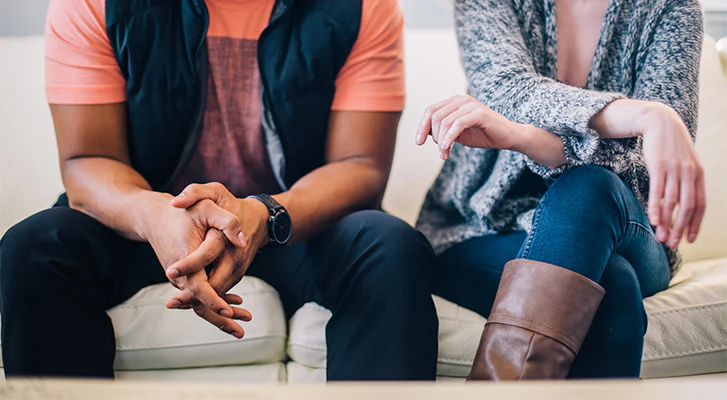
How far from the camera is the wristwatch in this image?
0.84 meters

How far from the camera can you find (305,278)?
3.14 ft

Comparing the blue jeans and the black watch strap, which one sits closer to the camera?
the blue jeans

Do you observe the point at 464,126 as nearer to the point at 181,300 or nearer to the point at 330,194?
the point at 330,194

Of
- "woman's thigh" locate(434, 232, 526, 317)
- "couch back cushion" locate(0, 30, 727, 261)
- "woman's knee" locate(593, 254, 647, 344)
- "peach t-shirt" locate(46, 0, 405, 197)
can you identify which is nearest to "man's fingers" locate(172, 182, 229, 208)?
"peach t-shirt" locate(46, 0, 405, 197)

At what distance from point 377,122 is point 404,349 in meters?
0.43

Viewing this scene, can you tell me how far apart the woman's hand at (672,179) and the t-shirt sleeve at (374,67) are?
0.43 meters

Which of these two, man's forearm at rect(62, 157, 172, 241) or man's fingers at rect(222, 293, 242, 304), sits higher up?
man's forearm at rect(62, 157, 172, 241)

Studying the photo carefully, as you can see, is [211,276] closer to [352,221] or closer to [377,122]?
[352,221]

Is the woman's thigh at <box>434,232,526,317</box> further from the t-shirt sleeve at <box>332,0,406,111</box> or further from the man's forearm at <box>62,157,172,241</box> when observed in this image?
the man's forearm at <box>62,157,172,241</box>

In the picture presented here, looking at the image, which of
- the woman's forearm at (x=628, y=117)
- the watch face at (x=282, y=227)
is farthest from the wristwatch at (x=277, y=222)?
the woman's forearm at (x=628, y=117)

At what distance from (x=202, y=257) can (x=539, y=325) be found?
397mm

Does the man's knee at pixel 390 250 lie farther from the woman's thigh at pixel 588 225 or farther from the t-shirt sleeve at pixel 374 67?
the t-shirt sleeve at pixel 374 67

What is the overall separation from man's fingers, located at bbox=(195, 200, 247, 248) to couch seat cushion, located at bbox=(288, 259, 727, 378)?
209mm

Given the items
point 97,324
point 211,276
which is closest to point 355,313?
point 211,276
